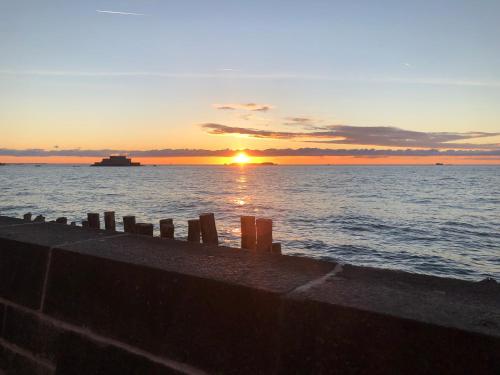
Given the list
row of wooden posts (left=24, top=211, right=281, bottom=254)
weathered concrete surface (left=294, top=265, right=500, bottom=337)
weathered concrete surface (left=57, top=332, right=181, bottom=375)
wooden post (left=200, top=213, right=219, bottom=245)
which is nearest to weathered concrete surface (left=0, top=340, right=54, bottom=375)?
weathered concrete surface (left=57, top=332, right=181, bottom=375)

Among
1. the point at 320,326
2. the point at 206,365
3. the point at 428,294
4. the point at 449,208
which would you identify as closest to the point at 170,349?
the point at 206,365

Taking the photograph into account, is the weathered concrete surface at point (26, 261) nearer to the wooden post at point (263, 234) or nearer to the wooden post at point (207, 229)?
the wooden post at point (263, 234)

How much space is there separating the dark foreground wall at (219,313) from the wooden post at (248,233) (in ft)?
5.72

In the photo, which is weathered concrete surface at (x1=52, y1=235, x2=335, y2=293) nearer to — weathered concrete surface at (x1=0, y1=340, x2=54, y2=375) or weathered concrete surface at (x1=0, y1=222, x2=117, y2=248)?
weathered concrete surface at (x1=0, y1=222, x2=117, y2=248)

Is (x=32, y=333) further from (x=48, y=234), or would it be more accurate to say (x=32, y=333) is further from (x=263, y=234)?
(x=263, y=234)

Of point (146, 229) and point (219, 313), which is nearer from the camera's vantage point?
point (219, 313)

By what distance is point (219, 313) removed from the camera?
2.18 meters

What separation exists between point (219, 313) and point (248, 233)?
276 cm

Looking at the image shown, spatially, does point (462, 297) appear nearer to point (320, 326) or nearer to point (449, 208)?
point (320, 326)

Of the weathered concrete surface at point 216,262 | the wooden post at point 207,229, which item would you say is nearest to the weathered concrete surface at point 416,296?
the weathered concrete surface at point 216,262

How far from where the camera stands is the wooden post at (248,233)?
16.1 ft

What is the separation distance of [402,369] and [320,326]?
1.25 ft

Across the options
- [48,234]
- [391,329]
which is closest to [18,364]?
[48,234]

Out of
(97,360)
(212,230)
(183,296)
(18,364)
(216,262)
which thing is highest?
(216,262)
